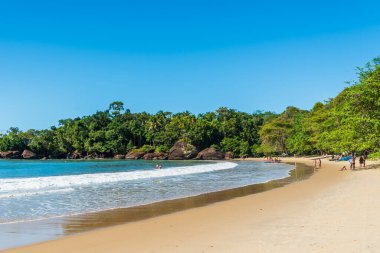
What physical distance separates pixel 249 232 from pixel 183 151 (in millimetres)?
92271

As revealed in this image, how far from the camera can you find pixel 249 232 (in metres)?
10.2

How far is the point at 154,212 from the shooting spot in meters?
15.2

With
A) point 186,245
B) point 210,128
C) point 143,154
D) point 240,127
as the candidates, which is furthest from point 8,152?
point 186,245

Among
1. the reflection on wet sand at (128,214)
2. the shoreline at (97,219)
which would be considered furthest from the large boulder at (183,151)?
the shoreline at (97,219)

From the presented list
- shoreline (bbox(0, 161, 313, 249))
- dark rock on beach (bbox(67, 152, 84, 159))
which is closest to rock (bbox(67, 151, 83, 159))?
dark rock on beach (bbox(67, 152, 84, 159))

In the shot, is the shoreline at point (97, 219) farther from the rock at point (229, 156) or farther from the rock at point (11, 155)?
the rock at point (11, 155)

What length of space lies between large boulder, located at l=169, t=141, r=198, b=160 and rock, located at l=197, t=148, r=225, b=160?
201cm

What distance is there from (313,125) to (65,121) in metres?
88.2

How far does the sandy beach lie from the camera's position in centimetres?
850

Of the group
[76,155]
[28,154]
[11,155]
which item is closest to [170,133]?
[76,155]

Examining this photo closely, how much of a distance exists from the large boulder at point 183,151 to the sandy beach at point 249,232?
8675 centimetres

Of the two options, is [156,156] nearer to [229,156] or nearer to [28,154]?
[229,156]

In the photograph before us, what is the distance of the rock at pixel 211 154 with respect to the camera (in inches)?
3927

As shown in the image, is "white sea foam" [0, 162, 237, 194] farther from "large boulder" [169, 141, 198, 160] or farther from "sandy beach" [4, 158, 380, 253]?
"large boulder" [169, 141, 198, 160]
